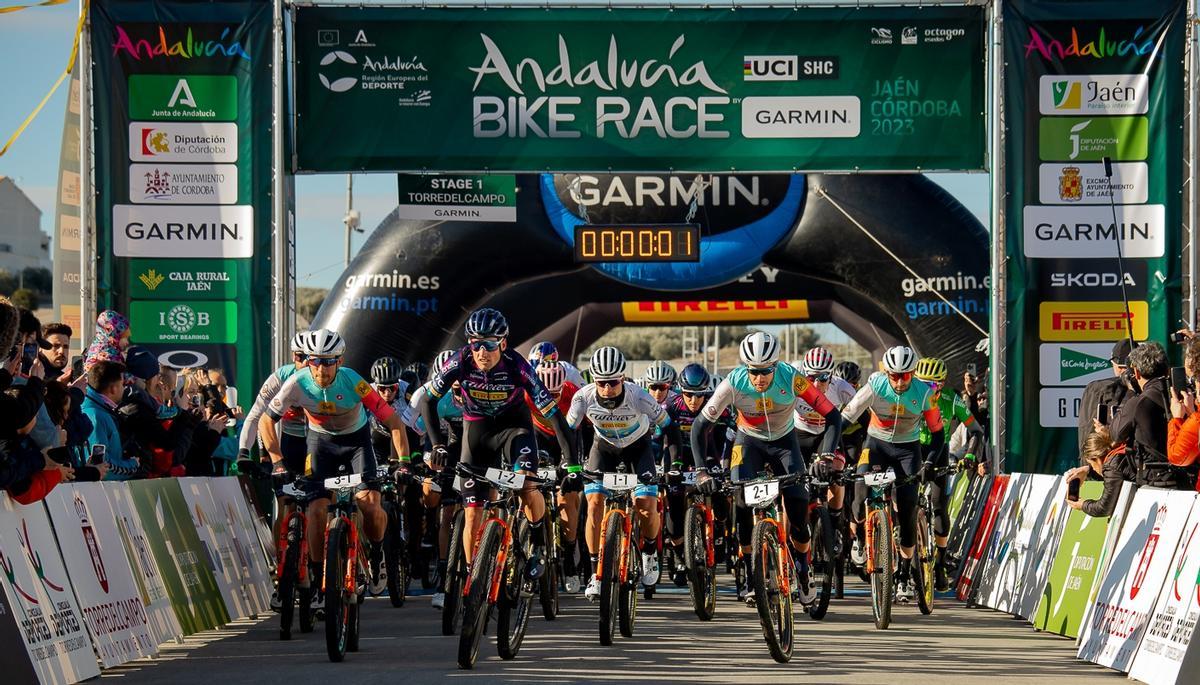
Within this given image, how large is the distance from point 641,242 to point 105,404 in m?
7.96

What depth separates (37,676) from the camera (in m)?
8.11

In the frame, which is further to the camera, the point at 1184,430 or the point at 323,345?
the point at 323,345

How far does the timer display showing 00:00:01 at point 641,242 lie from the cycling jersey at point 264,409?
5781 mm

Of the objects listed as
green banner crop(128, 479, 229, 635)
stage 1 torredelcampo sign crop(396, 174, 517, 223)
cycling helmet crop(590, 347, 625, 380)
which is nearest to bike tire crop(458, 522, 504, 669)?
green banner crop(128, 479, 229, 635)

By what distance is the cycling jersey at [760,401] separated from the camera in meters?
12.3

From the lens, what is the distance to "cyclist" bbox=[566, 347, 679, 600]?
39.7 ft

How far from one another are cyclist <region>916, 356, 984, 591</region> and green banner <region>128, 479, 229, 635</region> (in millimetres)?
5586

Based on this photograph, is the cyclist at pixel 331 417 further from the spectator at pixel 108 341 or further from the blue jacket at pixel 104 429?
the spectator at pixel 108 341

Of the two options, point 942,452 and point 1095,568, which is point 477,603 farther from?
point 942,452

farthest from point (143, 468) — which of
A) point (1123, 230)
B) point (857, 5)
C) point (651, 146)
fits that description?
point (1123, 230)

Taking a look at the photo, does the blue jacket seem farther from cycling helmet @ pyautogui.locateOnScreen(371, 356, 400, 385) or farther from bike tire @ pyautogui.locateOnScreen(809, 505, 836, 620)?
bike tire @ pyautogui.locateOnScreen(809, 505, 836, 620)

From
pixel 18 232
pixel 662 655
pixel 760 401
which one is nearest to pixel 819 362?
pixel 760 401

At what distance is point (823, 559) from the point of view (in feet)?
43.1

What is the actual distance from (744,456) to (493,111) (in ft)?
15.9
